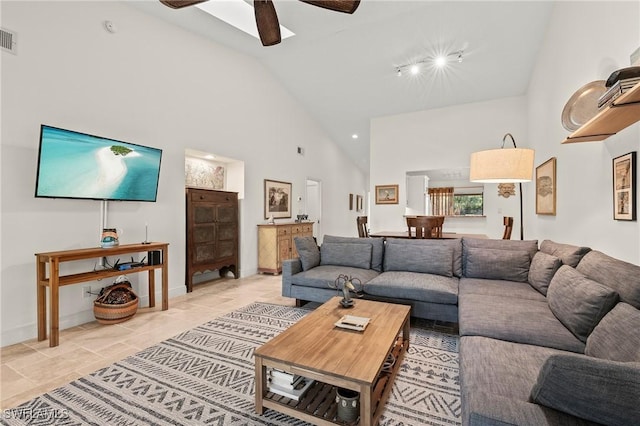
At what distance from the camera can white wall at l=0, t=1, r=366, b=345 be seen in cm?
262

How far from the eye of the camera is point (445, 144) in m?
6.02

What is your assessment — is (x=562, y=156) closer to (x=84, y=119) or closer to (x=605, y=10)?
(x=605, y=10)

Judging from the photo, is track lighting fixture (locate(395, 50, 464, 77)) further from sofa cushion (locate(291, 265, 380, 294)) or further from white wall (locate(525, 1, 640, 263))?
sofa cushion (locate(291, 265, 380, 294))

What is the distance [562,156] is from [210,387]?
4.22m

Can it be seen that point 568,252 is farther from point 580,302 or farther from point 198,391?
point 198,391

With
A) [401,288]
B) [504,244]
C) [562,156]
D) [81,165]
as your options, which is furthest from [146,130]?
[562,156]

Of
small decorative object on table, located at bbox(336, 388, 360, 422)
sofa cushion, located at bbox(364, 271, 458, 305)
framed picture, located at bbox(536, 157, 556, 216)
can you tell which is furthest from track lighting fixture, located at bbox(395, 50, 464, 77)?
small decorative object on table, located at bbox(336, 388, 360, 422)

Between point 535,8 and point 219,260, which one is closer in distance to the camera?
point 535,8

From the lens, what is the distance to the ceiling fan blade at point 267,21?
2.21m

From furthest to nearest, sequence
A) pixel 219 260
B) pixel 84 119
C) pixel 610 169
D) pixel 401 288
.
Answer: pixel 219 260, pixel 84 119, pixel 401 288, pixel 610 169

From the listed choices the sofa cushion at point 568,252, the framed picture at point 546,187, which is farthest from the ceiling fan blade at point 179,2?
the framed picture at point 546,187

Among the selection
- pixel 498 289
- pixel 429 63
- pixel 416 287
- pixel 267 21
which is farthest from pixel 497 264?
pixel 429 63

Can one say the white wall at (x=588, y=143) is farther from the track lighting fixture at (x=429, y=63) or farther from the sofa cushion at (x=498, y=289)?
the track lighting fixture at (x=429, y=63)

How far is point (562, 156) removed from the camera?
3.34 meters
